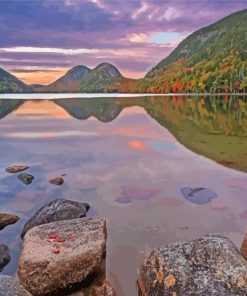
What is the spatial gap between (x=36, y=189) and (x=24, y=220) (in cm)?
410

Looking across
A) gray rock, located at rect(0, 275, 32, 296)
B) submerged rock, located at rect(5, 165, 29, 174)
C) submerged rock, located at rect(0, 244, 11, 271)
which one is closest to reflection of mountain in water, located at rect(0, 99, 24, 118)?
submerged rock, located at rect(5, 165, 29, 174)

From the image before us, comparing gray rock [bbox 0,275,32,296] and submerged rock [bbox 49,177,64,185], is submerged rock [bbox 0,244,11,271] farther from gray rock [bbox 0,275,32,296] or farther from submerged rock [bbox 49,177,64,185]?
submerged rock [bbox 49,177,64,185]

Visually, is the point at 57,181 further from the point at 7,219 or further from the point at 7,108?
the point at 7,108

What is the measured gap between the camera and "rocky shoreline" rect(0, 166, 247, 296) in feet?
24.1

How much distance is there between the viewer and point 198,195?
16156 millimetres

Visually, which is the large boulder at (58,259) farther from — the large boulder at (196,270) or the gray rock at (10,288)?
the gray rock at (10,288)

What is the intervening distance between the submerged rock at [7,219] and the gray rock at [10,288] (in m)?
6.78

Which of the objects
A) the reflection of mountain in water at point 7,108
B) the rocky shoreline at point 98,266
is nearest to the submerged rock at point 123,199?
the rocky shoreline at point 98,266

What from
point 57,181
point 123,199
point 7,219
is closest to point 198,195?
point 123,199

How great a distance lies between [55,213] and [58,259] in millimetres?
3975

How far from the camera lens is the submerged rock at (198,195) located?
50.6 feet

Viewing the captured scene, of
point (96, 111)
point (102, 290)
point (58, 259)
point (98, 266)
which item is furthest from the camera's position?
point (96, 111)

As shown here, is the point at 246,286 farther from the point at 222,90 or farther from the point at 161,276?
the point at 222,90

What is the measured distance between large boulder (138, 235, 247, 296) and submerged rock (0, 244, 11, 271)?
3.98 metres
